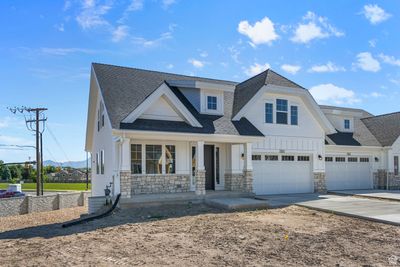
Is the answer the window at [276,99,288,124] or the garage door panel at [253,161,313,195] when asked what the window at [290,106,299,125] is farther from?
the garage door panel at [253,161,313,195]

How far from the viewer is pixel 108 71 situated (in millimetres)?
17438

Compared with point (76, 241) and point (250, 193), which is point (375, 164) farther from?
point (76, 241)

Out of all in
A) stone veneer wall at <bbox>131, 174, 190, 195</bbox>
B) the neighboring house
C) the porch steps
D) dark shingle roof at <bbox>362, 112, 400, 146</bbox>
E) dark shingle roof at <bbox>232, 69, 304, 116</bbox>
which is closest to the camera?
the porch steps

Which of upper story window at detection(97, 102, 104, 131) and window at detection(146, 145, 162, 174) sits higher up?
upper story window at detection(97, 102, 104, 131)

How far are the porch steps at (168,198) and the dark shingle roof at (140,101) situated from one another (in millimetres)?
2776

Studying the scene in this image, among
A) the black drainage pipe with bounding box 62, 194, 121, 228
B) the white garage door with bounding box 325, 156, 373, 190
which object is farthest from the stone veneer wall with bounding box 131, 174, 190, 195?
the white garage door with bounding box 325, 156, 373, 190

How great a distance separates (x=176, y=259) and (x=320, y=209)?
25.9 feet

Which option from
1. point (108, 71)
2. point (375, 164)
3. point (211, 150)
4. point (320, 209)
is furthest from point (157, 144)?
point (375, 164)

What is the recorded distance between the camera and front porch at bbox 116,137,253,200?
1451 cm

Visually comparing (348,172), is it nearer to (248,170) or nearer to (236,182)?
(248,170)

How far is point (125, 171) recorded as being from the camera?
547 inches

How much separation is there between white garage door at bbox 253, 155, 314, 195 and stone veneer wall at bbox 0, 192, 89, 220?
12170 millimetres

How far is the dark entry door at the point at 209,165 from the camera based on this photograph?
17.5m

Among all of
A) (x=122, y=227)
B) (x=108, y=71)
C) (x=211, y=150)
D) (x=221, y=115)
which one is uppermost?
(x=108, y=71)
